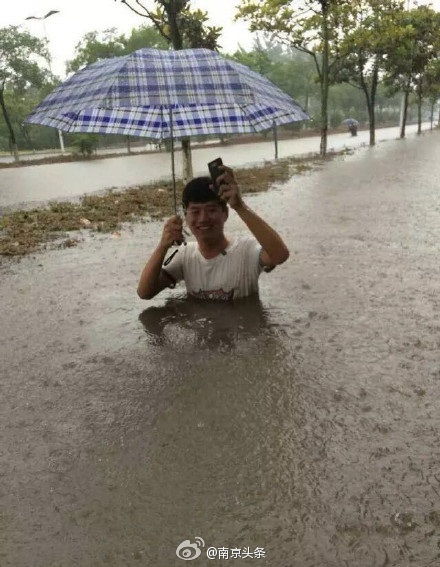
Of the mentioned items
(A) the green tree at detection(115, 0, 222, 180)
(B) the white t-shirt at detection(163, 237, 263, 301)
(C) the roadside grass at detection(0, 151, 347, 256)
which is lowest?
(C) the roadside grass at detection(0, 151, 347, 256)

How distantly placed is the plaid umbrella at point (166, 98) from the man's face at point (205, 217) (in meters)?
0.72

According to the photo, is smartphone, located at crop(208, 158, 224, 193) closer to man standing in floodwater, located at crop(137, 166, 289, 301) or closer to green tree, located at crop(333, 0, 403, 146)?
man standing in floodwater, located at crop(137, 166, 289, 301)

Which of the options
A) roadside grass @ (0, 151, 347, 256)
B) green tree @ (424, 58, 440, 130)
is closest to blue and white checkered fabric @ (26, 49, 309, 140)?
roadside grass @ (0, 151, 347, 256)

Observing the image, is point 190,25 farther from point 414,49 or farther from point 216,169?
point 414,49

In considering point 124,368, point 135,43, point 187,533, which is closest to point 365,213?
point 124,368

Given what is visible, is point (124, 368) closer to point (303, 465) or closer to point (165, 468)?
point (165, 468)

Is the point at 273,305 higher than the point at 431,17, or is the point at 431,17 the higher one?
the point at 431,17

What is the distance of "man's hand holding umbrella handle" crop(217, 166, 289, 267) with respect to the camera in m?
3.07

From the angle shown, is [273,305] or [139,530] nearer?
[139,530]

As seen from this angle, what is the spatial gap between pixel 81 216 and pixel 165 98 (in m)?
6.22

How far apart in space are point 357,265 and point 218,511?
390cm

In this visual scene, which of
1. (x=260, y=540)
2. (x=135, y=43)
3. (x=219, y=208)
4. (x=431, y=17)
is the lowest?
(x=260, y=540)

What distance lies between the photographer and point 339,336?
12.0 feet

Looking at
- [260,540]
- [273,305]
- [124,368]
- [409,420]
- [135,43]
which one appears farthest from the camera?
[135,43]
